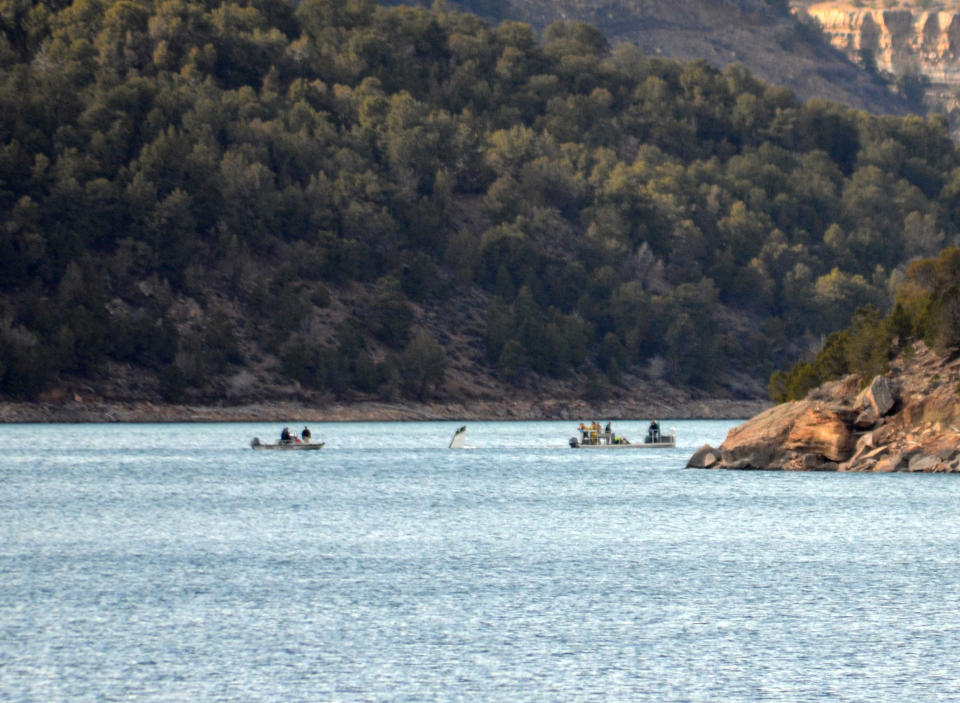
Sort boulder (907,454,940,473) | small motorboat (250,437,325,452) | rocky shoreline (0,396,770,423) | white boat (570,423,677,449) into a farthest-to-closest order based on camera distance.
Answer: rocky shoreline (0,396,770,423) < white boat (570,423,677,449) < small motorboat (250,437,325,452) < boulder (907,454,940,473)

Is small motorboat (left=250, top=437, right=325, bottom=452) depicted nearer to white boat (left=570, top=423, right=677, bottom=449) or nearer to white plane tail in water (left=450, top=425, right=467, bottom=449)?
white plane tail in water (left=450, top=425, right=467, bottom=449)

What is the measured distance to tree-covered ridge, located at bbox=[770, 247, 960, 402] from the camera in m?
84.8

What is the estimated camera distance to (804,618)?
41.7 metres

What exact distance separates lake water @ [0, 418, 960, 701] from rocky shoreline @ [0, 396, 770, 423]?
58922mm

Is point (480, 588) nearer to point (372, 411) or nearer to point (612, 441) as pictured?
point (612, 441)

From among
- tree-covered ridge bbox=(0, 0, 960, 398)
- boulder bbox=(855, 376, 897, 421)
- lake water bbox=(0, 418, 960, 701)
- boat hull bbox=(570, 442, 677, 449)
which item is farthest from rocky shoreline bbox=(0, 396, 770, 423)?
boulder bbox=(855, 376, 897, 421)

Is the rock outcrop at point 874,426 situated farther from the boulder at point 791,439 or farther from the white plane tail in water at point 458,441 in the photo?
the white plane tail in water at point 458,441

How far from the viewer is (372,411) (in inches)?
6535

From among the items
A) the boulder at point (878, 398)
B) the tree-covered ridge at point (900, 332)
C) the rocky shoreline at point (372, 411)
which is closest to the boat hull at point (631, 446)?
the tree-covered ridge at point (900, 332)

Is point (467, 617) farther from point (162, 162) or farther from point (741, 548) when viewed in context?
point (162, 162)

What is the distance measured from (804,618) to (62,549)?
26.4 meters

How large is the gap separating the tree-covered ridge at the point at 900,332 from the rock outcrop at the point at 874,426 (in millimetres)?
1027

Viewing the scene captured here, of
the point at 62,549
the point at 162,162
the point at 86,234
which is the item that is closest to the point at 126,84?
the point at 162,162

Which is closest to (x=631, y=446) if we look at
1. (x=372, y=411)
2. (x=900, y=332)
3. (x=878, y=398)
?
(x=900, y=332)
